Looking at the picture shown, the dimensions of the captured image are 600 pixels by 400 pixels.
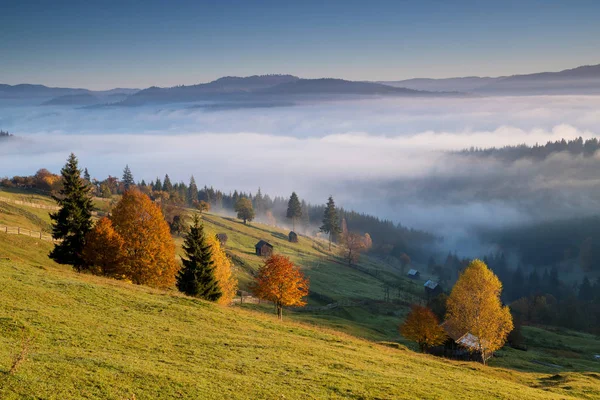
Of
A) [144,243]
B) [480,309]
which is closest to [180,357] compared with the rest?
[144,243]

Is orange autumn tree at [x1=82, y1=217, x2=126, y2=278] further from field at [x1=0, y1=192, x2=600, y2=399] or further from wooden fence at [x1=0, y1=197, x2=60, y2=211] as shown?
wooden fence at [x1=0, y1=197, x2=60, y2=211]

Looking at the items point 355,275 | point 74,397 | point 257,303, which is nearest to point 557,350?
point 257,303

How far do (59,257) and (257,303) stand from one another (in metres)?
41.8

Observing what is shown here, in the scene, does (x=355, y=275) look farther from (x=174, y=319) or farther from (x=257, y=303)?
(x=174, y=319)

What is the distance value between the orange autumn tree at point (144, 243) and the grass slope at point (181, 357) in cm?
999

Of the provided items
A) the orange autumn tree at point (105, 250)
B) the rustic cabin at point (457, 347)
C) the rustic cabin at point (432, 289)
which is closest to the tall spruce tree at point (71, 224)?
the orange autumn tree at point (105, 250)

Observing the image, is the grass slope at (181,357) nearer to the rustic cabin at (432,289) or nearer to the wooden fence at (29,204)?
the wooden fence at (29,204)

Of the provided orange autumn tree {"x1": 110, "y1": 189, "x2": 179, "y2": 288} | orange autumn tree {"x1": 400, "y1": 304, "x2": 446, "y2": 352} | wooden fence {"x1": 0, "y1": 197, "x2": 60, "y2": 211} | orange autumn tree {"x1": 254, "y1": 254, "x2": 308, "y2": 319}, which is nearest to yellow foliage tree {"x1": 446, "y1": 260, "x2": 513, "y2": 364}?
orange autumn tree {"x1": 400, "y1": 304, "x2": 446, "y2": 352}

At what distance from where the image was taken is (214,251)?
6881cm

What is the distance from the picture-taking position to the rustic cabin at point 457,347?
7062 cm

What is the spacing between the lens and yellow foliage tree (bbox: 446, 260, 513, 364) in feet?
210

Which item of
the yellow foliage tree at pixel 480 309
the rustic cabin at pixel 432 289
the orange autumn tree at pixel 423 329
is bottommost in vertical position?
the rustic cabin at pixel 432 289

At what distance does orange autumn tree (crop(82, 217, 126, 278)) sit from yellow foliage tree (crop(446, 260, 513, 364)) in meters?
46.1

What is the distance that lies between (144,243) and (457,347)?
54145mm
